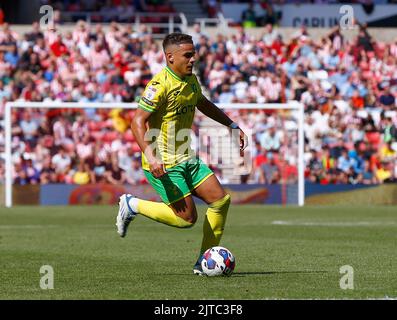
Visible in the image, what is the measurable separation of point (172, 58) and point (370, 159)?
669 inches

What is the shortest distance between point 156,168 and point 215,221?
3.75 ft

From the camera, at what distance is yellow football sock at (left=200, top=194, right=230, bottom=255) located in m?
11.8

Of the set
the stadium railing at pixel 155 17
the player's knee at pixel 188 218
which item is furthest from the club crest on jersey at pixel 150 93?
the stadium railing at pixel 155 17

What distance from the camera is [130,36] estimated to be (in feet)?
103

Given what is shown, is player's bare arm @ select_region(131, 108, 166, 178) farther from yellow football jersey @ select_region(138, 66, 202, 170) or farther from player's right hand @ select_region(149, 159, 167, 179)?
yellow football jersey @ select_region(138, 66, 202, 170)

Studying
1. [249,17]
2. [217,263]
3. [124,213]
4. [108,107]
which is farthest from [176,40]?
[249,17]

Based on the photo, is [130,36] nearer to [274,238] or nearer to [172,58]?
[274,238]

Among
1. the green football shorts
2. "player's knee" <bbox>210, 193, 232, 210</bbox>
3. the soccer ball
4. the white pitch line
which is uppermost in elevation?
the green football shorts

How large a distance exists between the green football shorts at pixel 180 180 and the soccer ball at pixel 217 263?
2.09ft

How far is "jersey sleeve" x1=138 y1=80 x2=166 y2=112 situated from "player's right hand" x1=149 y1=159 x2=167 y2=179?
A: 641 mm

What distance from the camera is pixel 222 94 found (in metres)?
29.8

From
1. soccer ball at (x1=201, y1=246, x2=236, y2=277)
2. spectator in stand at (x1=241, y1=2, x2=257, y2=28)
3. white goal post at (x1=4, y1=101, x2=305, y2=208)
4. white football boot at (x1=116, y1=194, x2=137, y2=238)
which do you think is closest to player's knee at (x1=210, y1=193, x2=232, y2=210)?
soccer ball at (x1=201, y1=246, x2=236, y2=277)

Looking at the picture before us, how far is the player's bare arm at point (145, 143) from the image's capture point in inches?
434
